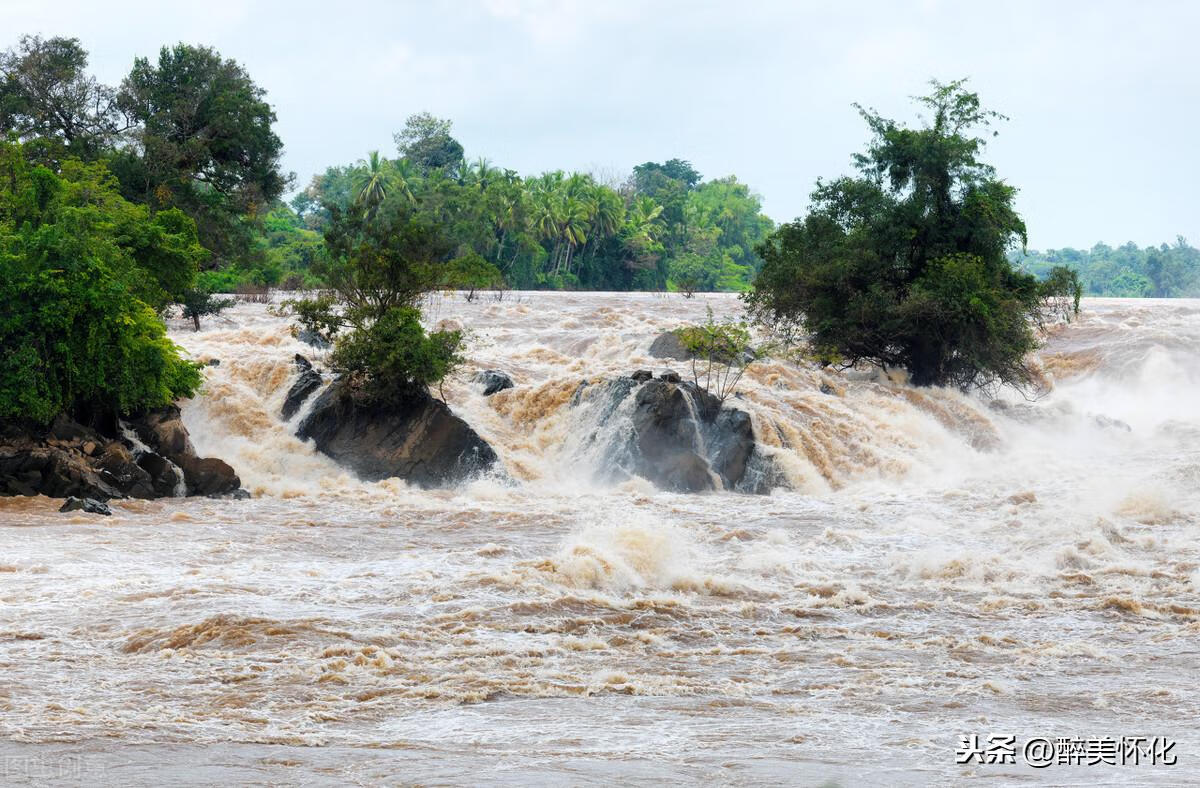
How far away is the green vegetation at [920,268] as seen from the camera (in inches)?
968

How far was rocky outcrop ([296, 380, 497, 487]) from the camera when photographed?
1905cm

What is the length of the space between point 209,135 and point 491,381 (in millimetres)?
16148

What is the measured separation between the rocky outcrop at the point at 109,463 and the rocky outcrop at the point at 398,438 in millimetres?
2228

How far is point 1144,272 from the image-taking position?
86.9 m

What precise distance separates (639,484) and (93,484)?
755 cm

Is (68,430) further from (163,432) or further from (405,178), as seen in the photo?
(405,178)

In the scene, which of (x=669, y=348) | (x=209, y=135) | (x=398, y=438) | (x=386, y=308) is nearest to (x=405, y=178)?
(x=209, y=135)

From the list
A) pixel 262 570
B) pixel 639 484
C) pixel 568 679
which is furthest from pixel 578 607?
pixel 639 484

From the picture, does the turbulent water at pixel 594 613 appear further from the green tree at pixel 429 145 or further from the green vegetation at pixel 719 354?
the green tree at pixel 429 145

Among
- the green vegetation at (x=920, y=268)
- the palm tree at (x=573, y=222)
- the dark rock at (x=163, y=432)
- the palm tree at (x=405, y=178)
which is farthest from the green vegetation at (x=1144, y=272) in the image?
the dark rock at (x=163, y=432)

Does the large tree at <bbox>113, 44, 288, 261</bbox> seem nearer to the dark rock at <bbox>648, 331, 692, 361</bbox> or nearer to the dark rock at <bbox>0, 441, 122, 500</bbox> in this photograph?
the dark rock at <bbox>648, 331, 692, 361</bbox>

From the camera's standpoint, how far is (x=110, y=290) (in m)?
17.2

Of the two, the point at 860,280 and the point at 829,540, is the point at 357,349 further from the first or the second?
the point at 860,280

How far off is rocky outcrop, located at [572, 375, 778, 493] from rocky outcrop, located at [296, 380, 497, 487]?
197 cm
